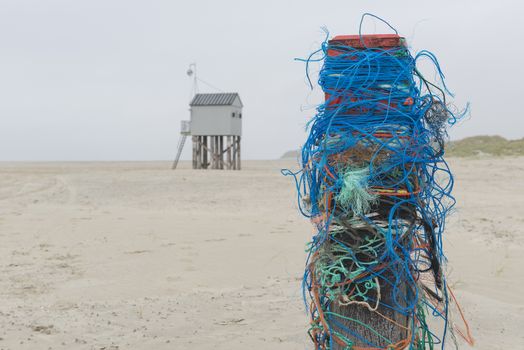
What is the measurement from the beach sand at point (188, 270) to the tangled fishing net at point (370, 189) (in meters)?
1.86

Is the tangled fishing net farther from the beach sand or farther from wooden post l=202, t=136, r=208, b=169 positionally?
wooden post l=202, t=136, r=208, b=169

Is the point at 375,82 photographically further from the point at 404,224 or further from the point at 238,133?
the point at 238,133

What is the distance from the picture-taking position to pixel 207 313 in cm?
553

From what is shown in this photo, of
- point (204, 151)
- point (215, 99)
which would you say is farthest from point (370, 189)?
point (204, 151)

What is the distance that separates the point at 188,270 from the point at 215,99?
23348 millimetres

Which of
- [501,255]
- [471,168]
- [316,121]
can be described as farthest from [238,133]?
[316,121]

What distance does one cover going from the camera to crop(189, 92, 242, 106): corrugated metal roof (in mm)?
29828

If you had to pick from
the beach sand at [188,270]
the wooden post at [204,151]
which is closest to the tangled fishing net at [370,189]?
the beach sand at [188,270]

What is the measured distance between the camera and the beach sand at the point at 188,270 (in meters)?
4.95

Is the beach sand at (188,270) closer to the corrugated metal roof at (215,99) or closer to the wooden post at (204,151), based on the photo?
the corrugated metal roof at (215,99)

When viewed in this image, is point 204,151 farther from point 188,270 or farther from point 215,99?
point 188,270

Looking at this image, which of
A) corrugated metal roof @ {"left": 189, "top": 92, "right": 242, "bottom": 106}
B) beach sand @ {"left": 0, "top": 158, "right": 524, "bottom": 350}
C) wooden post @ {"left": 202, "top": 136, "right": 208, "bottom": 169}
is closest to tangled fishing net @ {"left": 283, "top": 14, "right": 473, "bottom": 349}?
beach sand @ {"left": 0, "top": 158, "right": 524, "bottom": 350}

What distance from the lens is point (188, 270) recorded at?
757 centimetres

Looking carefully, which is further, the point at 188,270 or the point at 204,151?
the point at 204,151
